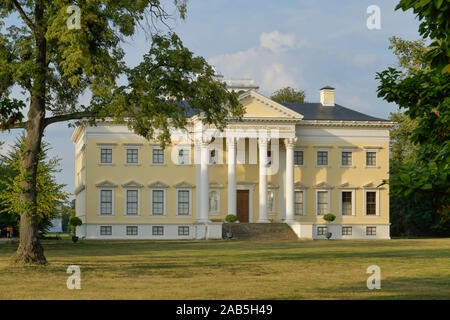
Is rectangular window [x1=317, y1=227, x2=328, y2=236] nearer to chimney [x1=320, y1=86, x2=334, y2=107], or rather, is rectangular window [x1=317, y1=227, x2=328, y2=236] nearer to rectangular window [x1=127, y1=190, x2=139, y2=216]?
chimney [x1=320, y1=86, x2=334, y2=107]

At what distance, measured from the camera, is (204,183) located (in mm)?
54562

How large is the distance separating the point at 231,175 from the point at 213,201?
3.47 meters

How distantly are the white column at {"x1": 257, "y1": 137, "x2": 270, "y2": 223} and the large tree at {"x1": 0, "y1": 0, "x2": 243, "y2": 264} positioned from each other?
96.8 feet

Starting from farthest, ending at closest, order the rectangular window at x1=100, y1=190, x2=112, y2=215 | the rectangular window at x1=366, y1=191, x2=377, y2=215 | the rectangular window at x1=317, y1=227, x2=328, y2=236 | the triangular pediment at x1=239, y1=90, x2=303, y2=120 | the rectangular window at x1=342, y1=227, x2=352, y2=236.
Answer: the rectangular window at x1=366, y1=191, x2=377, y2=215 < the rectangular window at x1=342, y1=227, x2=352, y2=236 < the rectangular window at x1=317, y1=227, x2=328, y2=236 < the rectangular window at x1=100, y1=190, x2=112, y2=215 < the triangular pediment at x1=239, y1=90, x2=303, y2=120

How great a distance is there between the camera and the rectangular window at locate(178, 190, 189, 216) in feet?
188

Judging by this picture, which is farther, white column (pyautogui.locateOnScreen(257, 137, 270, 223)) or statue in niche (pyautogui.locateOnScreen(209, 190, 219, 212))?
statue in niche (pyautogui.locateOnScreen(209, 190, 219, 212))

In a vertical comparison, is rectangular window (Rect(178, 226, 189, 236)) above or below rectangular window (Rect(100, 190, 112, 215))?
below

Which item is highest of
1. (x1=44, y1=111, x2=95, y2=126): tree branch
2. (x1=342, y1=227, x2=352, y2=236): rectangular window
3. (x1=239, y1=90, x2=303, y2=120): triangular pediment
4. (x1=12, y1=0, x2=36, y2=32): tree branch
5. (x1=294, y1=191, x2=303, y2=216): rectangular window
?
(x1=239, y1=90, x2=303, y2=120): triangular pediment

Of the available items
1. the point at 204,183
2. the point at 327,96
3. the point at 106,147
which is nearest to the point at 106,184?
the point at 106,147

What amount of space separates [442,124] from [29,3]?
57.5ft

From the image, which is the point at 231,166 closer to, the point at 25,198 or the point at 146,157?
the point at 146,157

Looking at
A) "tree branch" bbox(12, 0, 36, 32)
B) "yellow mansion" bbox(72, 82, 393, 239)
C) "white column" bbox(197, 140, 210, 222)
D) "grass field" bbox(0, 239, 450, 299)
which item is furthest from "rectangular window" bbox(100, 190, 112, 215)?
"tree branch" bbox(12, 0, 36, 32)

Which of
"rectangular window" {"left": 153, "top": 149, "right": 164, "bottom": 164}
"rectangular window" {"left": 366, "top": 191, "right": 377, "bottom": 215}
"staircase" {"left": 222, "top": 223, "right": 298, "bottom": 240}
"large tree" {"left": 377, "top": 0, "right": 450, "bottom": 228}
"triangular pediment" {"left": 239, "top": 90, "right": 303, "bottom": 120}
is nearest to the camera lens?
"large tree" {"left": 377, "top": 0, "right": 450, "bottom": 228}

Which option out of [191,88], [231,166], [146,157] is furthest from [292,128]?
[191,88]
